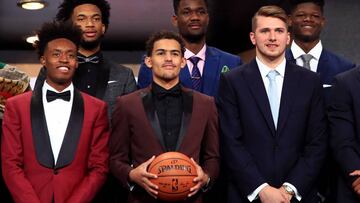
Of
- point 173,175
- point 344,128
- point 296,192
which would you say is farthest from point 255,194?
point 344,128

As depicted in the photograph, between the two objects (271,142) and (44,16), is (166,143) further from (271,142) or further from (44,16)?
(44,16)

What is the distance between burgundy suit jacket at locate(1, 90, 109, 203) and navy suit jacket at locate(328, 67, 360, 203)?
146cm

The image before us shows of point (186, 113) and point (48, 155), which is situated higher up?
point (186, 113)

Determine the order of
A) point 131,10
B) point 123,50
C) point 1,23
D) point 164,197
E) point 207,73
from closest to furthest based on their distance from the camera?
point 164,197 → point 207,73 → point 131,10 → point 1,23 → point 123,50

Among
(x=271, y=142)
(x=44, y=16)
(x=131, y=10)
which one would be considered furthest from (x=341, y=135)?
(x=44, y=16)

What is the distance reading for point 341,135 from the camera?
4.19 m

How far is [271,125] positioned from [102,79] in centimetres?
130

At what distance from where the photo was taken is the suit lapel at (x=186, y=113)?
4176mm

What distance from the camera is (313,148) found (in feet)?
13.9

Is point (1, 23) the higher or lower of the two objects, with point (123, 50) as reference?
higher

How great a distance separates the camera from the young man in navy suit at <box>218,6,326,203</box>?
4145 millimetres

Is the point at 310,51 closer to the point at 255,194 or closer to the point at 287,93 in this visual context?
the point at 287,93

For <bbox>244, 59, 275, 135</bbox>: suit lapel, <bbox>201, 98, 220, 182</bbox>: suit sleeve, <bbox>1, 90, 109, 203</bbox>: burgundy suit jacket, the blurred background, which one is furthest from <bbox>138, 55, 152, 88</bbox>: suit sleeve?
the blurred background

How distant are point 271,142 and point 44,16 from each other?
6.64 metres
